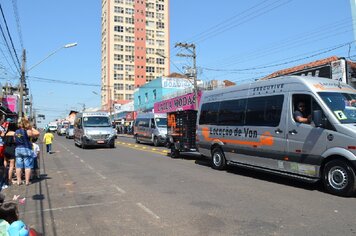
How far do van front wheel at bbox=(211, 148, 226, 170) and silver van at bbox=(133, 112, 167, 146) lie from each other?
13427 mm

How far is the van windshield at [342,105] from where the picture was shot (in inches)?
342

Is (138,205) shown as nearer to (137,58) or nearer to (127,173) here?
(127,173)

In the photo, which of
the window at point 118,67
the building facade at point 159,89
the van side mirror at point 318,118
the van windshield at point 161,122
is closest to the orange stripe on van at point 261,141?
the van side mirror at point 318,118

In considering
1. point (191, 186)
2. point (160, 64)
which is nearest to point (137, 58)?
point (160, 64)

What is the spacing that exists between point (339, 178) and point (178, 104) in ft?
114

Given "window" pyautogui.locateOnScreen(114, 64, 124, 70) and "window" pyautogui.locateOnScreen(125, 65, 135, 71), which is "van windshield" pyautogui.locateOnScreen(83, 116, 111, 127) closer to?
"window" pyautogui.locateOnScreen(114, 64, 124, 70)

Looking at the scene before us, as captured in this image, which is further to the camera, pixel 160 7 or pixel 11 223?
pixel 160 7

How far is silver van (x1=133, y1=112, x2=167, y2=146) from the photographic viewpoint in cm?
2706

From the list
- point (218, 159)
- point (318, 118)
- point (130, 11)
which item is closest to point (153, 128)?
point (218, 159)

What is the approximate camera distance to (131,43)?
12875cm

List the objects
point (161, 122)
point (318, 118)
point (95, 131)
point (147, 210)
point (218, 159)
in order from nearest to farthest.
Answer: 1. point (147, 210)
2. point (318, 118)
3. point (218, 159)
4. point (95, 131)
5. point (161, 122)

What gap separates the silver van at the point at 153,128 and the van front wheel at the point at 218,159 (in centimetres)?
1343

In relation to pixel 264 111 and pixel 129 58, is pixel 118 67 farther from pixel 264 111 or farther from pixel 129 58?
pixel 264 111

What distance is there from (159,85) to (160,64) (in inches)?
→ 3196
